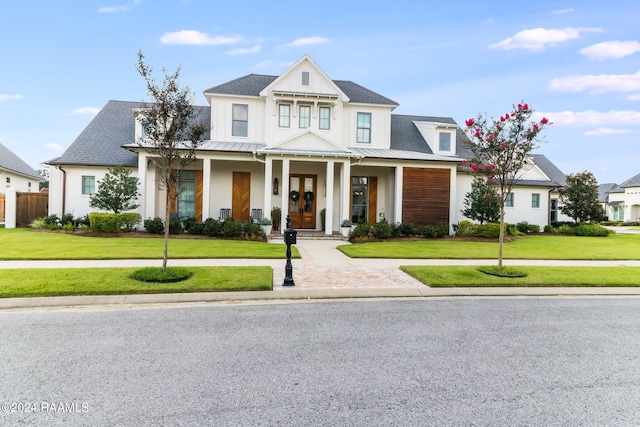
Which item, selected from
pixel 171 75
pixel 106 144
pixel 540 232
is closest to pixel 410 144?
pixel 540 232

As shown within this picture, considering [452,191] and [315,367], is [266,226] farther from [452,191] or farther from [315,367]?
[315,367]

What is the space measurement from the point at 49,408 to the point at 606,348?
5.88 meters

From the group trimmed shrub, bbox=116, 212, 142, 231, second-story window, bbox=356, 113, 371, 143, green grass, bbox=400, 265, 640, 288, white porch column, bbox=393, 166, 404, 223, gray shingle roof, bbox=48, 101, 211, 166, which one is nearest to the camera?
green grass, bbox=400, 265, 640, 288

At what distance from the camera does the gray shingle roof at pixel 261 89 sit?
18.4 metres

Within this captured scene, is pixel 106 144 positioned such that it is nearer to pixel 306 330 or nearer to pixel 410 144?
pixel 410 144

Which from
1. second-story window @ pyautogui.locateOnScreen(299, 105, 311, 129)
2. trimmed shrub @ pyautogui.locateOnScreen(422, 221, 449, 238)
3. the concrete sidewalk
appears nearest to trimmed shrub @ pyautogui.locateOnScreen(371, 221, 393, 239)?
trimmed shrub @ pyautogui.locateOnScreen(422, 221, 449, 238)

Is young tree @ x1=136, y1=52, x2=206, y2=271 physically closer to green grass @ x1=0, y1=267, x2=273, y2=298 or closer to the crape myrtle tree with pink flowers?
green grass @ x1=0, y1=267, x2=273, y2=298

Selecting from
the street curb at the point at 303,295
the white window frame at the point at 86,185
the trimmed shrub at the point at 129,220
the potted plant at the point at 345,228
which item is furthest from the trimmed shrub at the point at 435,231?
the white window frame at the point at 86,185

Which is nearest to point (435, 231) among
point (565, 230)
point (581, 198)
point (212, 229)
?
point (212, 229)

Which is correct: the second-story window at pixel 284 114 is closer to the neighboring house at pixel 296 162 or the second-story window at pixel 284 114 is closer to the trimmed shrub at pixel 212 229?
the neighboring house at pixel 296 162

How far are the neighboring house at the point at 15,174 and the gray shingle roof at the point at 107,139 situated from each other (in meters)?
10.7

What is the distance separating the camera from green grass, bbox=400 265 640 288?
7883 mm

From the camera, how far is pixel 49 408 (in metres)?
2.83

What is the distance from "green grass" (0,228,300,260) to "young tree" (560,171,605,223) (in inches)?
857
